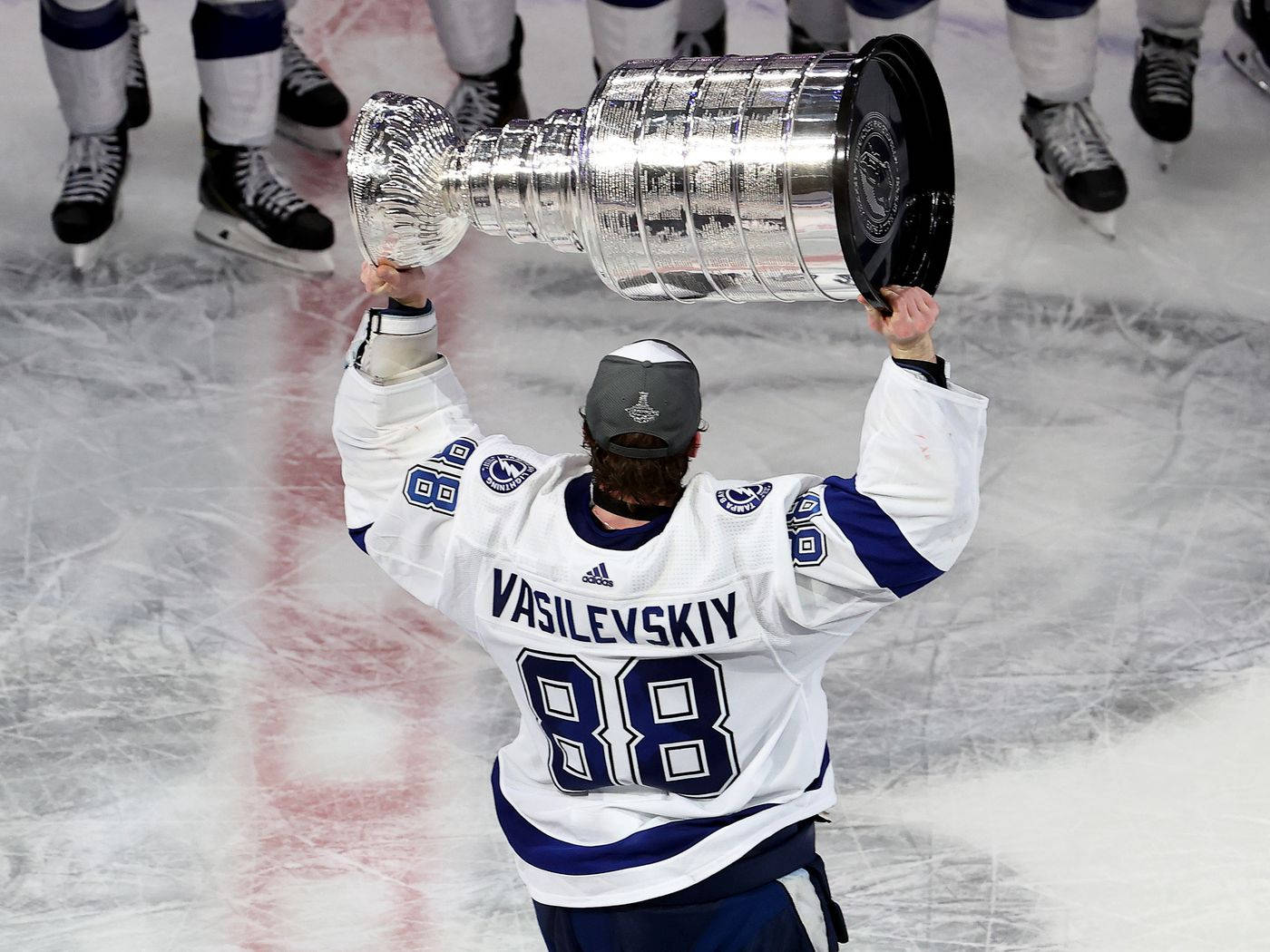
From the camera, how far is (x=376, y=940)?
2164mm

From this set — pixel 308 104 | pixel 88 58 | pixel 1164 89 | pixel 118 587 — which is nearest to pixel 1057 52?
pixel 1164 89

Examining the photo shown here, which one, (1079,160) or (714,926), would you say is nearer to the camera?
(714,926)

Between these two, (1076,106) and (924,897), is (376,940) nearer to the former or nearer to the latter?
(924,897)

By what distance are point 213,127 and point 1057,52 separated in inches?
64.4

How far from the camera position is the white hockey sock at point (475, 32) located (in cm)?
336

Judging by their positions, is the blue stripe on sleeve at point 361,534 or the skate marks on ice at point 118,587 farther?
the skate marks on ice at point 118,587

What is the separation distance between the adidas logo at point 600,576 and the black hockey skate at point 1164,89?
2.37 meters

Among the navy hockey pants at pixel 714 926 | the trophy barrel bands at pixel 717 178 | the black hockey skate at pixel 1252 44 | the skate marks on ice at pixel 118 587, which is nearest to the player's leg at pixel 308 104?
the skate marks on ice at pixel 118 587

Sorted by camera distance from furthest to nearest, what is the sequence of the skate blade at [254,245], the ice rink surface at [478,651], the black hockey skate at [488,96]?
the black hockey skate at [488,96] < the skate blade at [254,245] < the ice rink surface at [478,651]

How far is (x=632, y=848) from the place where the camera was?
5.32 ft

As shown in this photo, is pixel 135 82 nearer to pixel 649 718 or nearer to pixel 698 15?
pixel 698 15

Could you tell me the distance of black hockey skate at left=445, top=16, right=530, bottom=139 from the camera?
11.3 ft

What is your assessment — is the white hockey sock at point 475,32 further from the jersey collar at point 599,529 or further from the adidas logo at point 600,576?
the adidas logo at point 600,576

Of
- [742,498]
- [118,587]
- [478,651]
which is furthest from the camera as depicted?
[118,587]
